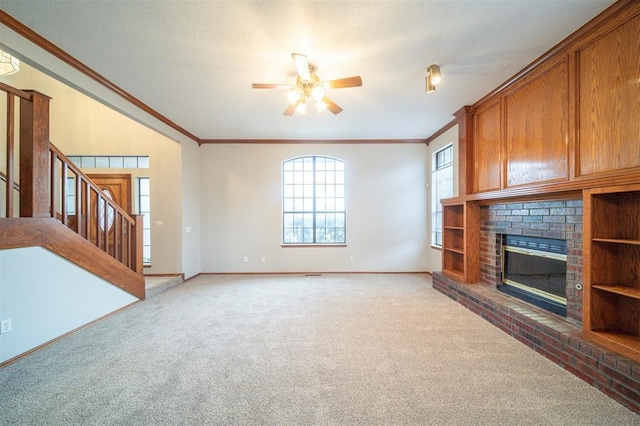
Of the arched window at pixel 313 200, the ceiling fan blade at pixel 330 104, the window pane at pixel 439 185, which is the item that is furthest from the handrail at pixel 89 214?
the window pane at pixel 439 185

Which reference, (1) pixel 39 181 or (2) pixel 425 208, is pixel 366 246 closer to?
(2) pixel 425 208

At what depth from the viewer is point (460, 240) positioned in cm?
424

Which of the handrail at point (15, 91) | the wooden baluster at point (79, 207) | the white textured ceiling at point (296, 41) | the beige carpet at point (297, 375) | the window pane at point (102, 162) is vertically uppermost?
the white textured ceiling at point (296, 41)

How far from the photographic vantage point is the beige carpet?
5.37 ft

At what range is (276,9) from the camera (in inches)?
78.7

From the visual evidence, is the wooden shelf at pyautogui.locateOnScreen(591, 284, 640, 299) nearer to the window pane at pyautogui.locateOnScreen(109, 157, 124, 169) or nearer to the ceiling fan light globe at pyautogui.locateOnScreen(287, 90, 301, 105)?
the ceiling fan light globe at pyautogui.locateOnScreen(287, 90, 301, 105)

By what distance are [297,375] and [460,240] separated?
11.3ft

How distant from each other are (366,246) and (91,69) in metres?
5.00

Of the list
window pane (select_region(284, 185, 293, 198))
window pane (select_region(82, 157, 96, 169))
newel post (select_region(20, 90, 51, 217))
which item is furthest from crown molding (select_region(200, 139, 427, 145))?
newel post (select_region(20, 90, 51, 217))

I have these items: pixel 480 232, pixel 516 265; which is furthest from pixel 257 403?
pixel 480 232

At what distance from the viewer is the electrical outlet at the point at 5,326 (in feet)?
7.09

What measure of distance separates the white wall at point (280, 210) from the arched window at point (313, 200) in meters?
0.20

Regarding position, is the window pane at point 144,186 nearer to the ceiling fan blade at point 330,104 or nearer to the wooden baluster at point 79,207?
the wooden baluster at point 79,207

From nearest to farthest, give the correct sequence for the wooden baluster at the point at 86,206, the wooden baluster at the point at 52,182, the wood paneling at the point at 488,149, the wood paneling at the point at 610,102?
the wood paneling at the point at 610,102, the wooden baluster at the point at 52,182, the wooden baluster at the point at 86,206, the wood paneling at the point at 488,149
